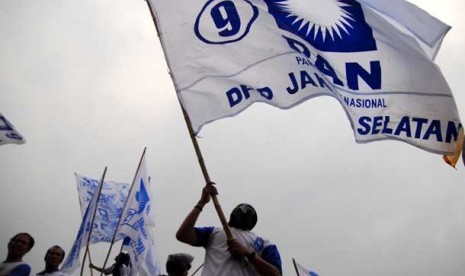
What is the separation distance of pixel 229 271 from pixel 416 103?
2.88 m

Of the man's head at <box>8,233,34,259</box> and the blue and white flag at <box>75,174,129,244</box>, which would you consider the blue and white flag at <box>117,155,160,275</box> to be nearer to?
the blue and white flag at <box>75,174,129,244</box>

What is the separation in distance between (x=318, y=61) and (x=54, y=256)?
425 centimetres

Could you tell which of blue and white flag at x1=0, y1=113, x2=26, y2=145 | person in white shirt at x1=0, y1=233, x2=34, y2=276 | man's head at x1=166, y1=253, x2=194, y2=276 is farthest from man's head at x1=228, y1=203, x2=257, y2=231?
blue and white flag at x1=0, y1=113, x2=26, y2=145

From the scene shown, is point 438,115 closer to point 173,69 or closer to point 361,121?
point 361,121

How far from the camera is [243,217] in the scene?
4730mm

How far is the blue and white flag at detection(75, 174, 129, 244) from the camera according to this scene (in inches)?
458

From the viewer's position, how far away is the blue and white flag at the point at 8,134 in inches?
242

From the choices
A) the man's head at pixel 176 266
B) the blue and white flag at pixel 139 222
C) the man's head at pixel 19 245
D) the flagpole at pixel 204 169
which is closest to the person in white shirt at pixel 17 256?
the man's head at pixel 19 245

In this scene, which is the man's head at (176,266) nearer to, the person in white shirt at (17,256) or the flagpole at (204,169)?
the flagpole at (204,169)

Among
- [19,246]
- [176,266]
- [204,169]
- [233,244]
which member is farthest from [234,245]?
[19,246]

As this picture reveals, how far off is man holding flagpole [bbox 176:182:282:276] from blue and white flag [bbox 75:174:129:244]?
7.48 meters

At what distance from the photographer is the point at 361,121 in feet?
18.3

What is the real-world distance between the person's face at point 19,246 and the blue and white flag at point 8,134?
1.20m

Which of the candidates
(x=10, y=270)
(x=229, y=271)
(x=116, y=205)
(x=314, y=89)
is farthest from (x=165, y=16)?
(x=116, y=205)
